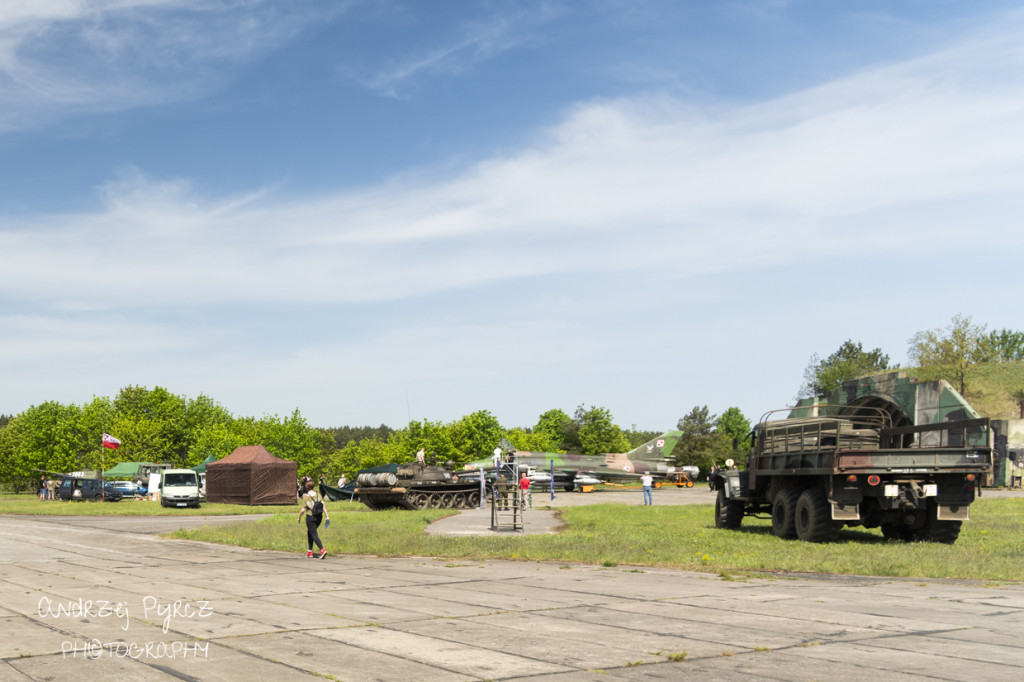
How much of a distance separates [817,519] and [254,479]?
36.0 meters

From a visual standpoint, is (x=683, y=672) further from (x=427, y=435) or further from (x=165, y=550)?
(x=427, y=435)

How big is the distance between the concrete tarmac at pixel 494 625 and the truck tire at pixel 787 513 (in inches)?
242

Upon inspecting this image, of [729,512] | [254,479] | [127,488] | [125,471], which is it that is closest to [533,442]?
[125,471]

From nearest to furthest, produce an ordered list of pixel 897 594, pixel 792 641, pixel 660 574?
pixel 792 641 → pixel 897 594 → pixel 660 574

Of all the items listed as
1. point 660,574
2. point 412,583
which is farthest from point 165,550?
point 660,574

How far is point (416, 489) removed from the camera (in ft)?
128

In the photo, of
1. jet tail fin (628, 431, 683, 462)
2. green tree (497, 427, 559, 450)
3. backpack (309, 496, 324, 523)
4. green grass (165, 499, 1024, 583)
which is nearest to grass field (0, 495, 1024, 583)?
green grass (165, 499, 1024, 583)

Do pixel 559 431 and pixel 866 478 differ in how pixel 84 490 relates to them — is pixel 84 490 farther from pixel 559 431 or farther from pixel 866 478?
pixel 559 431

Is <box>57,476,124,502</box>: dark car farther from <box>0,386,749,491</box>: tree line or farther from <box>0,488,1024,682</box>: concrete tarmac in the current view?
<box>0,488,1024,682</box>: concrete tarmac

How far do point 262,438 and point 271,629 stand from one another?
86.2 meters

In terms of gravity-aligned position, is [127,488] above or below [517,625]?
below

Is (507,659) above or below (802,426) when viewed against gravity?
below

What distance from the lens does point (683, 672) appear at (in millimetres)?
Result: 6965

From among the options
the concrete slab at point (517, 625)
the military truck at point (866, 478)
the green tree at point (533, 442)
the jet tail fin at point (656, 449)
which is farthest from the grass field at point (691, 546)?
the green tree at point (533, 442)
